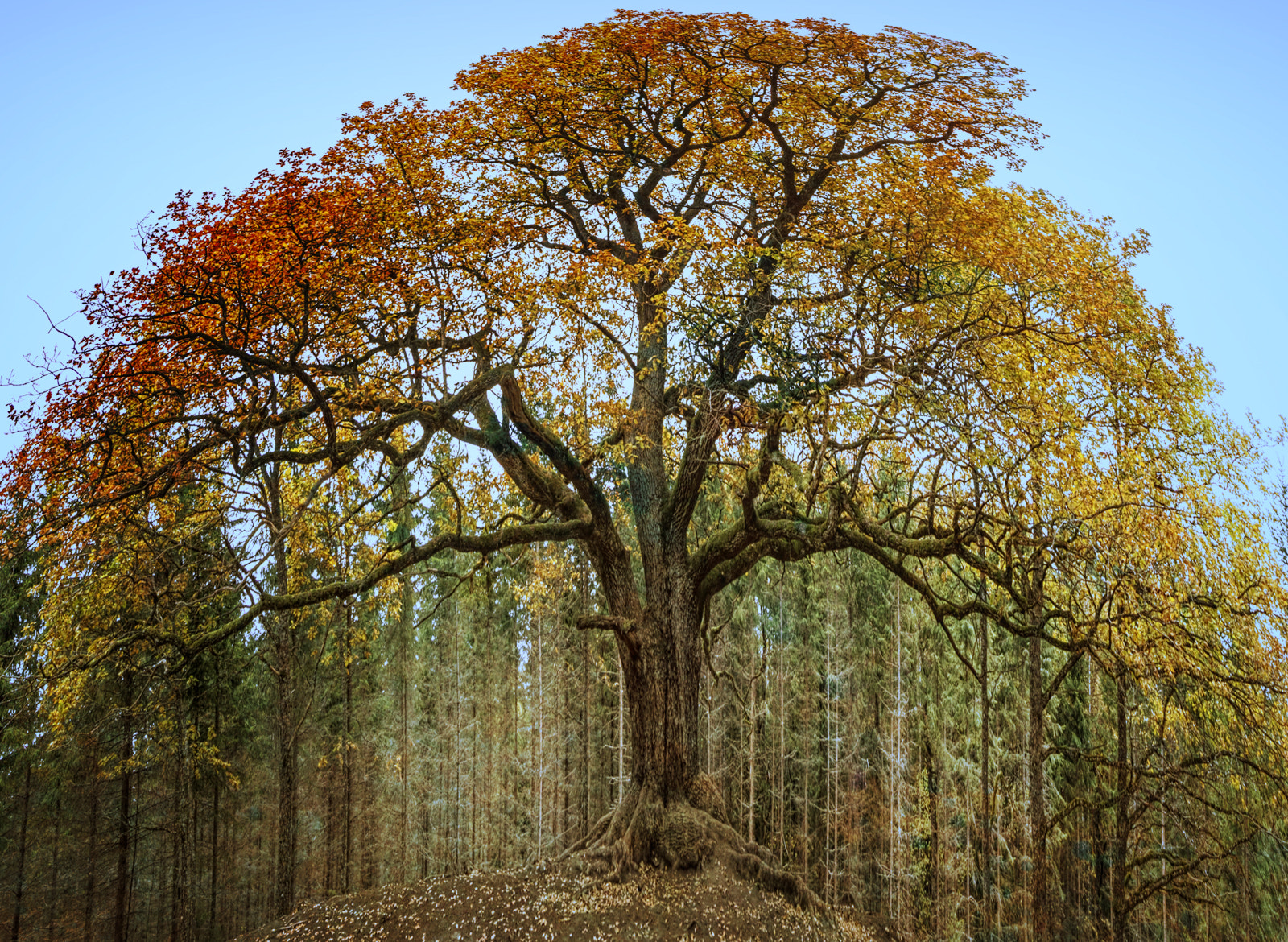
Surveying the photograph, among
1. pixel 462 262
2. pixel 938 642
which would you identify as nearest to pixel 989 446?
pixel 462 262

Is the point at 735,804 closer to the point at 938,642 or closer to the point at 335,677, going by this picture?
the point at 938,642

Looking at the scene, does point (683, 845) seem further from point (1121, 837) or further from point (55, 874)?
point (55, 874)

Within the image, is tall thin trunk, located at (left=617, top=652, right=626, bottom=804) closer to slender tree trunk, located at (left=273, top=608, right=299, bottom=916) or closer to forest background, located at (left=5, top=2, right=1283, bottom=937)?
forest background, located at (left=5, top=2, right=1283, bottom=937)

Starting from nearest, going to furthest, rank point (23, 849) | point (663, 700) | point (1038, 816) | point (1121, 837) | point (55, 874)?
point (1121, 837), point (1038, 816), point (663, 700), point (23, 849), point (55, 874)

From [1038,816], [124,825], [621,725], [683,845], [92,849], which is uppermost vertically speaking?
[1038,816]

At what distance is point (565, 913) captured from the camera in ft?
31.6

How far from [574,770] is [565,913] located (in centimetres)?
1424

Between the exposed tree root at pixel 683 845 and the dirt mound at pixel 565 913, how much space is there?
7.1 inches

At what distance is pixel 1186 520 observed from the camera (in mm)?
9352

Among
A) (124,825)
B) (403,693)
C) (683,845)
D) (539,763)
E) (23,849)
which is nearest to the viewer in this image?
(683,845)

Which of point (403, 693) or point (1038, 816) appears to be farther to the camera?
point (403, 693)

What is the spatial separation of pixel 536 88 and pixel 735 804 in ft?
64.8

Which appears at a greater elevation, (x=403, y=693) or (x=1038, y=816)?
(x=403, y=693)

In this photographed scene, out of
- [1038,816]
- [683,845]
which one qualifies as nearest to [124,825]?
[683,845]
